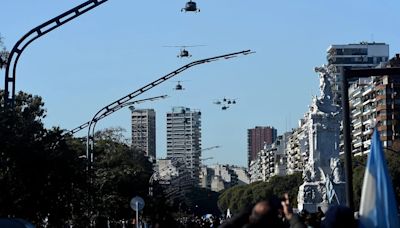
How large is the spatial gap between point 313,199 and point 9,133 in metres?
38.5

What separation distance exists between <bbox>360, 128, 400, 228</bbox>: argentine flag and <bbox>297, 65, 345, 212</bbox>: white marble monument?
52.6 meters

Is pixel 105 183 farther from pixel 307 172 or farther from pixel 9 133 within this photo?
pixel 9 133

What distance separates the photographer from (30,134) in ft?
92.8

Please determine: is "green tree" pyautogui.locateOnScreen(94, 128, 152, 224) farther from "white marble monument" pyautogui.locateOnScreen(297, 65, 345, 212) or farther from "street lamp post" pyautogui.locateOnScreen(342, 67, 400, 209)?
"street lamp post" pyautogui.locateOnScreen(342, 67, 400, 209)

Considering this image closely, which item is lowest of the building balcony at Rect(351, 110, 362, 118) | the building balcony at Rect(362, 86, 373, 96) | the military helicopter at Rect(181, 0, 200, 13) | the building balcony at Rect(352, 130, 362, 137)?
the military helicopter at Rect(181, 0, 200, 13)

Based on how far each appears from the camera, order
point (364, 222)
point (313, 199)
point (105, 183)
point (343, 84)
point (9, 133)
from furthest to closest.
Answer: point (313, 199) → point (105, 183) → point (9, 133) → point (343, 84) → point (364, 222)

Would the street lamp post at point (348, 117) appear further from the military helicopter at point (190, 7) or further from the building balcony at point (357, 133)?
the building balcony at point (357, 133)

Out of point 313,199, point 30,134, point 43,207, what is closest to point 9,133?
point 30,134

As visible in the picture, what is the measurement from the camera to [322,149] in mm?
64875

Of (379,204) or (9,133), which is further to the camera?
(9,133)

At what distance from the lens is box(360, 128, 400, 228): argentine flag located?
29.8 feet

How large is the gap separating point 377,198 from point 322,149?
184ft

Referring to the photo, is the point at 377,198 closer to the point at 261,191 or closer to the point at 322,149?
the point at 322,149

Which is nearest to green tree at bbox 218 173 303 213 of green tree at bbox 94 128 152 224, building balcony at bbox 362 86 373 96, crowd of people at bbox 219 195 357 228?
building balcony at bbox 362 86 373 96
